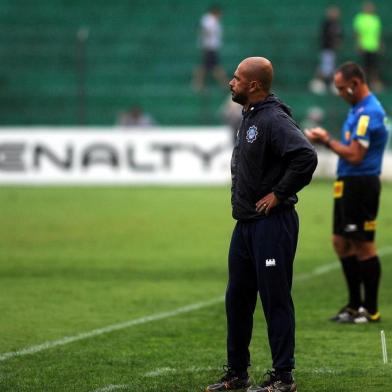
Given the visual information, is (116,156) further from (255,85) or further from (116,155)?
(255,85)

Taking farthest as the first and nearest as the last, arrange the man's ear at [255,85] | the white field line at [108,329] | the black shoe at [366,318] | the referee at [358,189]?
the black shoe at [366,318], the referee at [358,189], the white field line at [108,329], the man's ear at [255,85]

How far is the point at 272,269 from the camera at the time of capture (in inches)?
304

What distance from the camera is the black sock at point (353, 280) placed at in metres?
11.4

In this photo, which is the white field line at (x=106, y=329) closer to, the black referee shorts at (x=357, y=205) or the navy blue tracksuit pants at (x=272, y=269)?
the black referee shorts at (x=357, y=205)

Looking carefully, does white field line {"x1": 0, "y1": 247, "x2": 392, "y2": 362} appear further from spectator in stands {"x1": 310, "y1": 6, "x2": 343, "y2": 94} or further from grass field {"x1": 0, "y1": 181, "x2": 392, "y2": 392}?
spectator in stands {"x1": 310, "y1": 6, "x2": 343, "y2": 94}

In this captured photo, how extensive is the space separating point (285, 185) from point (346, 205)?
372 centimetres

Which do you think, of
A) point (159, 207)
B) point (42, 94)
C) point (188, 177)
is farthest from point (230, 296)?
point (42, 94)

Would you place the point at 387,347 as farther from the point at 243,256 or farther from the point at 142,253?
the point at 142,253

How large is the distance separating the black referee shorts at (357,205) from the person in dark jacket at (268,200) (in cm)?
342

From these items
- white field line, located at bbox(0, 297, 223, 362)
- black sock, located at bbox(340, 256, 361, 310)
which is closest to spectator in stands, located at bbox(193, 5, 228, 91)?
white field line, located at bbox(0, 297, 223, 362)

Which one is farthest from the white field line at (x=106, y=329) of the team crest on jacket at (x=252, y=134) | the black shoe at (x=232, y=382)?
the team crest on jacket at (x=252, y=134)

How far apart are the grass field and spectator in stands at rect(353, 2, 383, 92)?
365 inches

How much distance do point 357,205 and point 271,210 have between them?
366 cm

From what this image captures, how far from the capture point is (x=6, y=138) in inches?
1080
